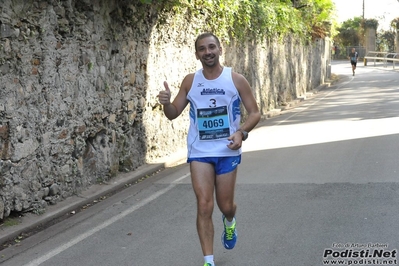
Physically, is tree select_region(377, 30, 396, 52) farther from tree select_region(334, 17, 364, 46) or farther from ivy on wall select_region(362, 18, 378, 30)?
tree select_region(334, 17, 364, 46)

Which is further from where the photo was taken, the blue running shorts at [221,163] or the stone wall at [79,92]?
the stone wall at [79,92]

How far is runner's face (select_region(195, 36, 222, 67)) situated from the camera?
224 inches

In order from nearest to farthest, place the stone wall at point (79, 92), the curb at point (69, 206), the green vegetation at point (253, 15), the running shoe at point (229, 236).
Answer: the running shoe at point (229, 236), the curb at point (69, 206), the stone wall at point (79, 92), the green vegetation at point (253, 15)

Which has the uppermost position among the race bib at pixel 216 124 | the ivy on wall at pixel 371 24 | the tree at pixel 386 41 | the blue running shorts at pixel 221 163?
the race bib at pixel 216 124

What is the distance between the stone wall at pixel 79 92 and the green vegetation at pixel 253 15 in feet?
Result: 1.42

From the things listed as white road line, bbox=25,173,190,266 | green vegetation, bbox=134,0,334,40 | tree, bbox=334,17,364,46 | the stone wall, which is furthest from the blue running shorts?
tree, bbox=334,17,364,46

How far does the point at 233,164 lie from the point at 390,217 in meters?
2.51

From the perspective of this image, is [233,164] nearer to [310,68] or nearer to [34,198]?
[34,198]

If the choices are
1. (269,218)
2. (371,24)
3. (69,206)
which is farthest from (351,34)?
(269,218)

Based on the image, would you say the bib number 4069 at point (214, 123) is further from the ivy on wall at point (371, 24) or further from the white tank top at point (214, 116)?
the ivy on wall at point (371, 24)

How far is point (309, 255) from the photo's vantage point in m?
6.11

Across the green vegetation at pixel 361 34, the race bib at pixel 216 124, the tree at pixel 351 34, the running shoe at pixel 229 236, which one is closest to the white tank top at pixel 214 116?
the race bib at pixel 216 124

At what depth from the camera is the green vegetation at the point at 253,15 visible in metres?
14.2

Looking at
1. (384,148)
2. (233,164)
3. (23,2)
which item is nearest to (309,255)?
(233,164)
